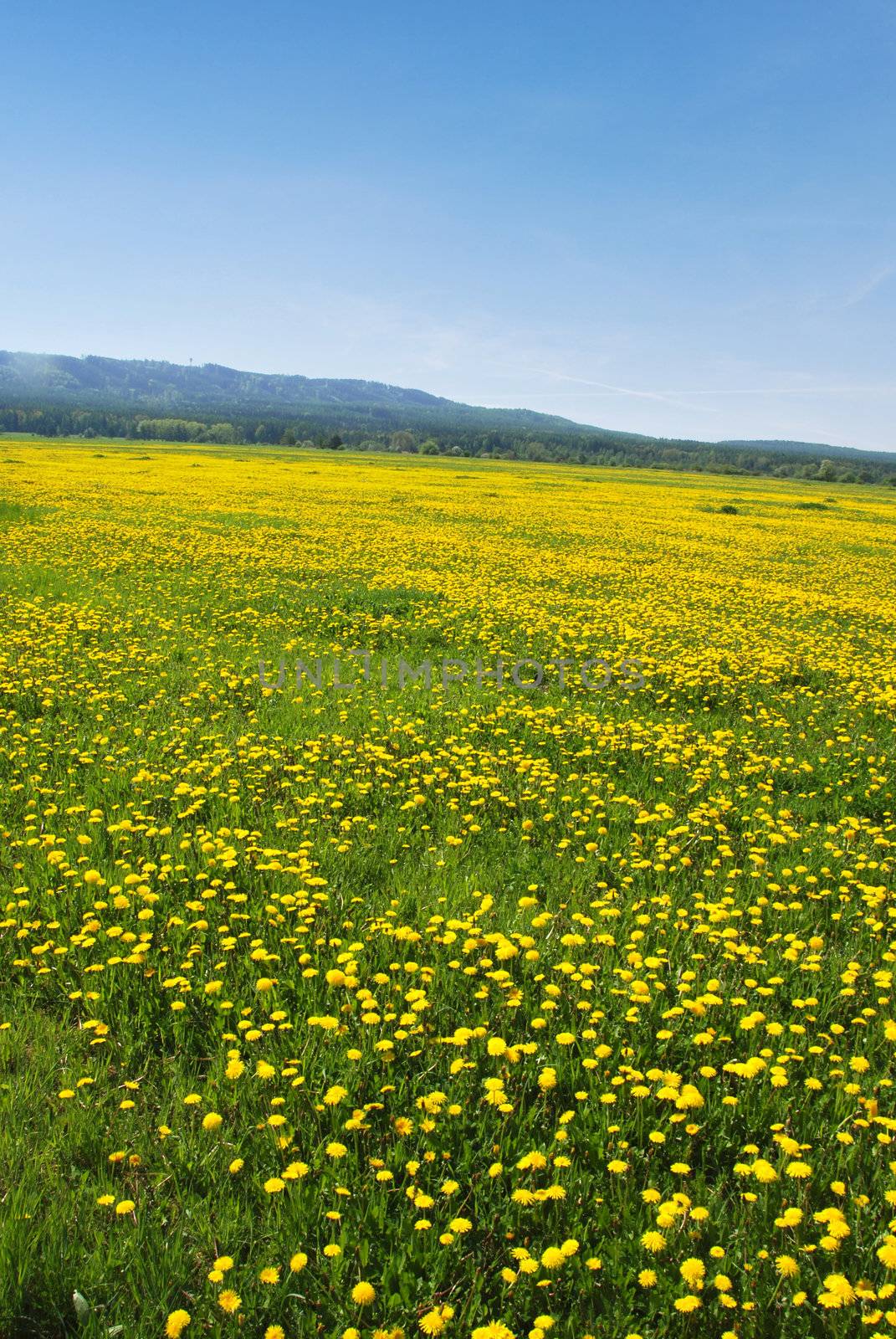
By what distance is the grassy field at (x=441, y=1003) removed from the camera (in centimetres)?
255

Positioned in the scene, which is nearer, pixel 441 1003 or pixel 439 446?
pixel 441 1003

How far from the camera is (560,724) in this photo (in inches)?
324

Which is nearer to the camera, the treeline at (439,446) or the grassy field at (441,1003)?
the grassy field at (441,1003)

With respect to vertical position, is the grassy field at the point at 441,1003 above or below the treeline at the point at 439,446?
below

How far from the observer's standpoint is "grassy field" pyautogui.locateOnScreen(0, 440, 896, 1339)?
2.55m

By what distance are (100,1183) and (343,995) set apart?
1.36m

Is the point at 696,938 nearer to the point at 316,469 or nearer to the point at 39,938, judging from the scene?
the point at 39,938

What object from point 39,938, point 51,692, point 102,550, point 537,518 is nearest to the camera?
point 39,938

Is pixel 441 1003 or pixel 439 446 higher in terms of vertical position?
pixel 439 446

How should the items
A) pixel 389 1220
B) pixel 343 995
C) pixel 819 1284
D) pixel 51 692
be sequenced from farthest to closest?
pixel 51 692 < pixel 343 995 < pixel 389 1220 < pixel 819 1284

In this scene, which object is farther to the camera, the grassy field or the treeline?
the treeline

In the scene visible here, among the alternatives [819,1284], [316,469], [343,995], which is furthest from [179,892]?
[316,469]

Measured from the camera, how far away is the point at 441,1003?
3836 millimetres

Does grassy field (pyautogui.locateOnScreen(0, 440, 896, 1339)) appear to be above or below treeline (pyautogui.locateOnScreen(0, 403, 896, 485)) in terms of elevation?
below
